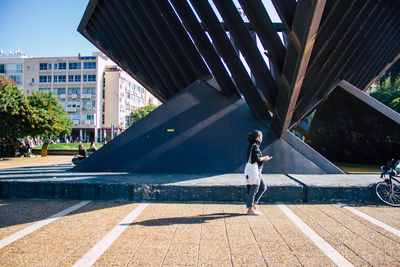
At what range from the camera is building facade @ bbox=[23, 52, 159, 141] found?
59638mm

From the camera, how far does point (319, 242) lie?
4.30m

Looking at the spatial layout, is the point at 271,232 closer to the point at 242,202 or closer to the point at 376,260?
the point at 376,260

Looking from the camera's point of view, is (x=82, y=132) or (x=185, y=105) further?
(x=82, y=132)

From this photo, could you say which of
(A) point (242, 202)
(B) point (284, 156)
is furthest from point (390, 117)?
(A) point (242, 202)

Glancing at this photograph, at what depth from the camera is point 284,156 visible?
9.75 metres

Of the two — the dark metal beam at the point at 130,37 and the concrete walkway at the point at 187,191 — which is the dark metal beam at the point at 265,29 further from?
the dark metal beam at the point at 130,37

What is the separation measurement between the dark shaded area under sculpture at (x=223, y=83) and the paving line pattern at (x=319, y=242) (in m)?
3.72

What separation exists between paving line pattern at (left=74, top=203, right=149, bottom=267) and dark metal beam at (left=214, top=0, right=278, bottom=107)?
18.1ft

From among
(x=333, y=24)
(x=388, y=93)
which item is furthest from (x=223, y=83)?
(x=388, y=93)

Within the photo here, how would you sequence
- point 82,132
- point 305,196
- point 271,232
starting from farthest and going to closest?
point 82,132 < point 305,196 < point 271,232

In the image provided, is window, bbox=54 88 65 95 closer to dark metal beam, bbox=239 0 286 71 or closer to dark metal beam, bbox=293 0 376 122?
dark metal beam, bbox=293 0 376 122

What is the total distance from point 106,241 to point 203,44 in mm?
7183

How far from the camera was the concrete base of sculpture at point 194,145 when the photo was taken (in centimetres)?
985

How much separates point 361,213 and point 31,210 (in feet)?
23.8
